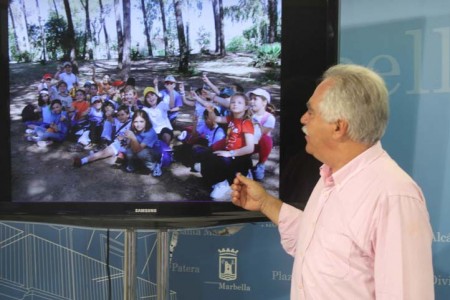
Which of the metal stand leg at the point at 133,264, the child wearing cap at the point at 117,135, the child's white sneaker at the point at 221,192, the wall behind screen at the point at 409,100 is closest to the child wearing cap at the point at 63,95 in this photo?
the child wearing cap at the point at 117,135

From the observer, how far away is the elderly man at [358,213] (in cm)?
132

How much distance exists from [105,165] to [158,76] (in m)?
0.43

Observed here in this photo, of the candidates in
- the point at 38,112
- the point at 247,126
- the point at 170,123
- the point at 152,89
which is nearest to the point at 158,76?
the point at 152,89

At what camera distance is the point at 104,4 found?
1.95 meters

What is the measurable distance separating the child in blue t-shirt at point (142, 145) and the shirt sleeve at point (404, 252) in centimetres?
97

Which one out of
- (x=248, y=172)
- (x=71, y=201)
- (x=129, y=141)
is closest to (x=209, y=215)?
(x=248, y=172)

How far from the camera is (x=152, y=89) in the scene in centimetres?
196

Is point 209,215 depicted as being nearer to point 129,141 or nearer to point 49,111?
point 129,141

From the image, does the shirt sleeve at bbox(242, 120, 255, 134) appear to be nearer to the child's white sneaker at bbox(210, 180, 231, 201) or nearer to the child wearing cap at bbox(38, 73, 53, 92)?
the child's white sneaker at bbox(210, 180, 231, 201)

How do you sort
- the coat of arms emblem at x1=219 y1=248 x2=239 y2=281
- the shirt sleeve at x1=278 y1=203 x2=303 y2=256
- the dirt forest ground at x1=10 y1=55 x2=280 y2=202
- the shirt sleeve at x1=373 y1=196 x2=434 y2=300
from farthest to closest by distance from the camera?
the coat of arms emblem at x1=219 y1=248 x2=239 y2=281
the dirt forest ground at x1=10 y1=55 x2=280 y2=202
the shirt sleeve at x1=278 y1=203 x2=303 y2=256
the shirt sleeve at x1=373 y1=196 x2=434 y2=300

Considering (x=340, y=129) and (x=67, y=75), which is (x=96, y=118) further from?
(x=340, y=129)

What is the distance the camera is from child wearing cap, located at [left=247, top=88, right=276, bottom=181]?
6.40ft

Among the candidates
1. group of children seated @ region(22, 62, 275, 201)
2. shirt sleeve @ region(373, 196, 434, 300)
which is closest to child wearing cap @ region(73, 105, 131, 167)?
group of children seated @ region(22, 62, 275, 201)

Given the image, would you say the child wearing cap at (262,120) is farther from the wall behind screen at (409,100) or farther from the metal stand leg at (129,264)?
the metal stand leg at (129,264)
